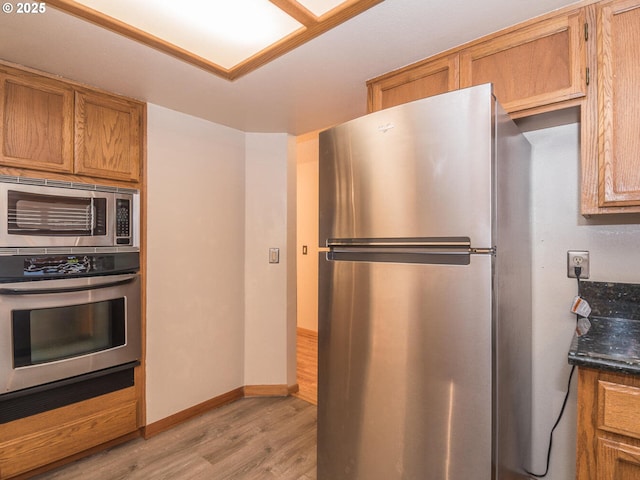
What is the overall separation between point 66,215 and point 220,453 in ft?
5.55

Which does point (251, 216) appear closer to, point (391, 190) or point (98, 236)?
point (98, 236)

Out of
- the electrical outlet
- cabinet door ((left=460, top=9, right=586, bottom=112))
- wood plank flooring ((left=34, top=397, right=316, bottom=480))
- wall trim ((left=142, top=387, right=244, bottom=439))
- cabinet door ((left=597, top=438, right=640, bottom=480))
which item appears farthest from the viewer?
wall trim ((left=142, top=387, right=244, bottom=439))

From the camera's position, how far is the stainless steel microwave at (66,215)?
174cm

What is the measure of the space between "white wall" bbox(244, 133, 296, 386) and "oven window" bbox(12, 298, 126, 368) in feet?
3.40

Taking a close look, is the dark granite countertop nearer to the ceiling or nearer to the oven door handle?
the ceiling

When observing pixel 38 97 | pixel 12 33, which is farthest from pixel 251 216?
pixel 12 33

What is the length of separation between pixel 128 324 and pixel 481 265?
2.10 meters

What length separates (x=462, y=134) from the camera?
3.61 ft

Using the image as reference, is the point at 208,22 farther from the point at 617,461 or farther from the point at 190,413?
the point at 190,413

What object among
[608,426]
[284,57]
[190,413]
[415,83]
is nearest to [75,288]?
[190,413]

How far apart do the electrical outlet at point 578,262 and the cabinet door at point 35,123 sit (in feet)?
8.75

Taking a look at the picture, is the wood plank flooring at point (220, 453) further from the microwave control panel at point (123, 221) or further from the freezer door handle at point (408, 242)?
the freezer door handle at point (408, 242)

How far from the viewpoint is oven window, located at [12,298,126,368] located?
1.77 meters

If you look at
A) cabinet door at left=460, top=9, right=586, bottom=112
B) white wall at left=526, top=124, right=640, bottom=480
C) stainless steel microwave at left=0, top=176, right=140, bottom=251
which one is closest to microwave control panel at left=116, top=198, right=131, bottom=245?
stainless steel microwave at left=0, top=176, right=140, bottom=251
